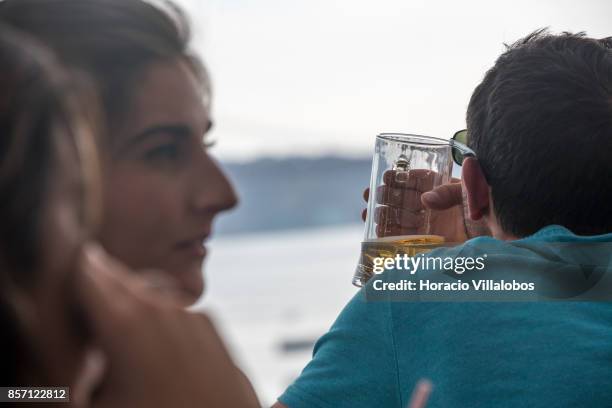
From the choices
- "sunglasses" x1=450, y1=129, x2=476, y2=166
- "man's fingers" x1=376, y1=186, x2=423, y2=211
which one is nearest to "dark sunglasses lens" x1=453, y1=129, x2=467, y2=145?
"sunglasses" x1=450, y1=129, x2=476, y2=166

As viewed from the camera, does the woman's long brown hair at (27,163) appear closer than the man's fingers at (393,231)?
Yes

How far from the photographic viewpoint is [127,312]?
1.49 ft

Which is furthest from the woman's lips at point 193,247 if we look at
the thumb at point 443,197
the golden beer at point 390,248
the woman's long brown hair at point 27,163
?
the woman's long brown hair at point 27,163

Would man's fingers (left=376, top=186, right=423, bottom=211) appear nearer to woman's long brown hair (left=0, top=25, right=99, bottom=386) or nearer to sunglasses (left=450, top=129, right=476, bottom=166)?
sunglasses (left=450, top=129, right=476, bottom=166)

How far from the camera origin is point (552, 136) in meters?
1.10

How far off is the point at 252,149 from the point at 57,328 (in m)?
20.0

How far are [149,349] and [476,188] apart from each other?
0.82 meters

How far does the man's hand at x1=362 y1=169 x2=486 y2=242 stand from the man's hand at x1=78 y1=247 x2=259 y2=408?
2.31ft

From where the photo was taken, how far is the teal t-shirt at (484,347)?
0.94m

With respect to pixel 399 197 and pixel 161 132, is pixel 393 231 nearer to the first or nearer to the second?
pixel 399 197

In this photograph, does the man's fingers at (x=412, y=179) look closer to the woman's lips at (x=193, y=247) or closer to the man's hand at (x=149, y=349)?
the woman's lips at (x=193, y=247)

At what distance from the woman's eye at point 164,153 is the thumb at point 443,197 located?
1.42 ft

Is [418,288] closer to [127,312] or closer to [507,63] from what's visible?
[507,63]

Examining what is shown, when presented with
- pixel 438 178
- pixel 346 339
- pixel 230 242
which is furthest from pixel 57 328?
pixel 230 242
